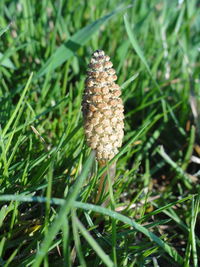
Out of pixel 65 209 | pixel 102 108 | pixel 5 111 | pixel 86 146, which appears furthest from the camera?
pixel 5 111

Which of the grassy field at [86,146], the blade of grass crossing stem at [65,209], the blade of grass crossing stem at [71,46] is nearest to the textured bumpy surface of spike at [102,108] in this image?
the grassy field at [86,146]

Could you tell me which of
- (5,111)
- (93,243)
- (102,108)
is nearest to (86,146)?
(102,108)

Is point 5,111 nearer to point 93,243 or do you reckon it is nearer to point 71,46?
point 71,46

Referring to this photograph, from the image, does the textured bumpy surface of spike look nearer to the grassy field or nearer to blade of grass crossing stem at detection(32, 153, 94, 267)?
the grassy field

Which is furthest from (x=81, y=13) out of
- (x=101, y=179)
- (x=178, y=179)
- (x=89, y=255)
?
(x=89, y=255)

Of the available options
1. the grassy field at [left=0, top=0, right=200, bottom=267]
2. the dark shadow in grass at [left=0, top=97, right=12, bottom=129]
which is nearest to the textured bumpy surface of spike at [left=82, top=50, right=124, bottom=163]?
the grassy field at [left=0, top=0, right=200, bottom=267]

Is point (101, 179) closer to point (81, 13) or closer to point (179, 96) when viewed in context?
point (179, 96)
